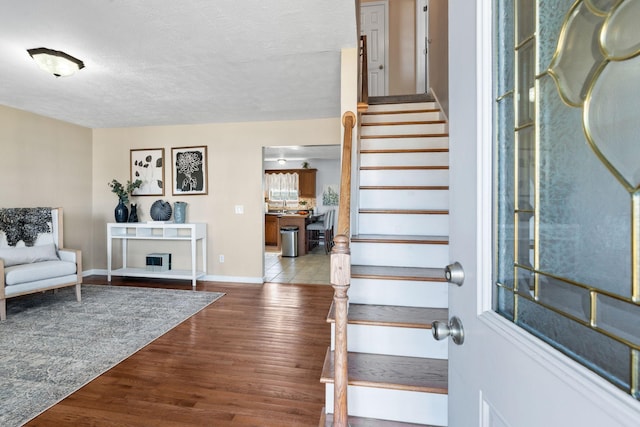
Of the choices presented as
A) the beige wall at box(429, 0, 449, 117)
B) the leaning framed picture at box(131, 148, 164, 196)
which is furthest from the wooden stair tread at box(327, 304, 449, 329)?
the leaning framed picture at box(131, 148, 164, 196)

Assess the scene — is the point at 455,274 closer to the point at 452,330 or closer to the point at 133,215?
the point at 452,330

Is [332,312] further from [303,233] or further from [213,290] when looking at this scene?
[303,233]

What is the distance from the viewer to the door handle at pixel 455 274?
2.29ft

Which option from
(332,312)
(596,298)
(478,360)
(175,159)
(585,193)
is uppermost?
(175,159)

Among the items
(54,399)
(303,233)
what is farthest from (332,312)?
(303,233)

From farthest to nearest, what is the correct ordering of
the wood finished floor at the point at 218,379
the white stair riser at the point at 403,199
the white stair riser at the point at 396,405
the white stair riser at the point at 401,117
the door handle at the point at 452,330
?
the white stair riser at the point at 401,117, the white stair riser at the point at 403,199, the wood finished floor at the point at 218,379, the white stair riser at the point at 396,405, the door handle at the point at 452,330

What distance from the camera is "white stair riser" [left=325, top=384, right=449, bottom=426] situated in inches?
55.0

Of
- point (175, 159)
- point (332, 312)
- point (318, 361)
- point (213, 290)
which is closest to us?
point (332, 312)

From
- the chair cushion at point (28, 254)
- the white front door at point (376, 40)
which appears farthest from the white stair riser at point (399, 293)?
the white front door at point (376, 40)

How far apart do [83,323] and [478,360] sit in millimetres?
3606

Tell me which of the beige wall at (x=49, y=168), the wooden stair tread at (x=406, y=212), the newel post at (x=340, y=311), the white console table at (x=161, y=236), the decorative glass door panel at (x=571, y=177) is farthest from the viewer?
the white console table at (x=161, y=236)

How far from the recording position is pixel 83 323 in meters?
3.02

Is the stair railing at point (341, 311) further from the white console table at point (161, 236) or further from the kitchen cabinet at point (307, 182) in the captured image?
the kitchen cabinet at point (307, 182)

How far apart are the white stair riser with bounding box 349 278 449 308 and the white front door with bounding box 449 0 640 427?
1097 mm
